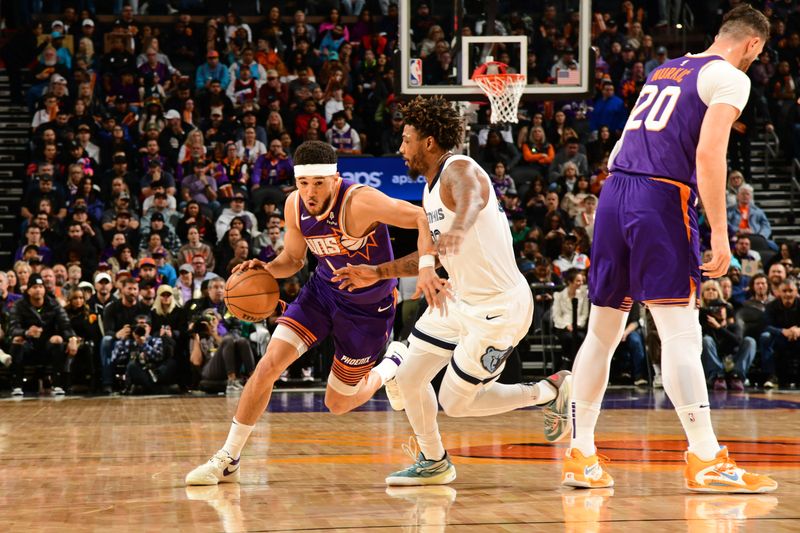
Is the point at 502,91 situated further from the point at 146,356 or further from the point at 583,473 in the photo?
the point at 583,473

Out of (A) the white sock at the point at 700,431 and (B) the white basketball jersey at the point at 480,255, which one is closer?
(A) the white sock at the point at 700,431

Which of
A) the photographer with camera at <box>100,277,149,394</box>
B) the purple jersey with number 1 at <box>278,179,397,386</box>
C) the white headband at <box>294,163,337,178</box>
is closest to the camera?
the white headband at <box>294,163,337,178</box>

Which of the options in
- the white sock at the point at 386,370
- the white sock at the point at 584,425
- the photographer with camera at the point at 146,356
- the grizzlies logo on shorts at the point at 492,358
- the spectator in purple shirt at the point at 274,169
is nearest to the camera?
the white sock at the point at 584,425

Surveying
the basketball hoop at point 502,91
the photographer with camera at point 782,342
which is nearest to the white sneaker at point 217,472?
the basketball hoop at point 502,91

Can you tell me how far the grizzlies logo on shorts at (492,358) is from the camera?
5359 millimetres

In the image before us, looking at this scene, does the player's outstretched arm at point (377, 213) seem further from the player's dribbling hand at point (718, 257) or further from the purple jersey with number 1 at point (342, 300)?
the player's dribbling hand at point (718, 257)

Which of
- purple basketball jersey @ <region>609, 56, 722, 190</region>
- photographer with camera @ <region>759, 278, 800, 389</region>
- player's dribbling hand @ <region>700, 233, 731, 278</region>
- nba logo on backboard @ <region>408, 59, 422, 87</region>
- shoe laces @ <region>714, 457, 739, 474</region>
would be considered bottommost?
photographer with camera @ <region>759, 278, 800, 389</region>

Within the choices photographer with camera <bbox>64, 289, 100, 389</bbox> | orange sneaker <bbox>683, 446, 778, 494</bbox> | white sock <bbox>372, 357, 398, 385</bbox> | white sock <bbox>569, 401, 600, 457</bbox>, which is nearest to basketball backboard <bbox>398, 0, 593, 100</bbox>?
photographer with camera <bbox>64, 289, 100, 389</bbox>

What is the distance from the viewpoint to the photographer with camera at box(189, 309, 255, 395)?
485 inches

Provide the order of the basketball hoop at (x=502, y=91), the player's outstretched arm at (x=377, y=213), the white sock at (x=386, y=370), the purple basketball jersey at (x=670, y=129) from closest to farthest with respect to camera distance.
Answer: the purple basketball jersey at (x=670, y=129)
the player's outstretched arm at (x=377, y=213)
the white sock at (x=386, y=370)
the basketball hoop at (x=502, y=91)

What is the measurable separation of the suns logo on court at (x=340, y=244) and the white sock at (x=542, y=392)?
3.62 ft

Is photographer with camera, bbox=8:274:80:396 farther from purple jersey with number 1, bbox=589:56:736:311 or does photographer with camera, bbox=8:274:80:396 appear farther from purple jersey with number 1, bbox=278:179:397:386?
purple jersey with number 1, bbox=589:56:736:311

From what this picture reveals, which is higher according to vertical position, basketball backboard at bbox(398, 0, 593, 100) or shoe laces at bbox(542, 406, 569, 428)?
basketball backboard at bbox(398, 0, 593, 100)

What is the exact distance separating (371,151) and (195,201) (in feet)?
10.5
